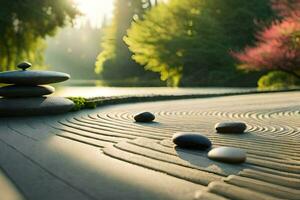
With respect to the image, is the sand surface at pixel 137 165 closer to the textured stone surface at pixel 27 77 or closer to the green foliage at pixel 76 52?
the textured stone surface at pixel 27 77

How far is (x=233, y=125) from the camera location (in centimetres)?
681

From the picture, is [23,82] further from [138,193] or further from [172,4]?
[172,4]

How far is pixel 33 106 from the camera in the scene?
383 inches

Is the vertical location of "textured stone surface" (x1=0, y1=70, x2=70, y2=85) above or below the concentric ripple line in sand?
above

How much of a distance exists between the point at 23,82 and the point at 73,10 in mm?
11742

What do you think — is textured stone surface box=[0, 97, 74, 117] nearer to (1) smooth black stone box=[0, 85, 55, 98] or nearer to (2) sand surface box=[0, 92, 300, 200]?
(1) smooth black stone box=[0, 85, 55, 98]

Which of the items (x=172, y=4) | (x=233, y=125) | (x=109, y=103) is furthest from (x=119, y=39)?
(x=233, y=125)

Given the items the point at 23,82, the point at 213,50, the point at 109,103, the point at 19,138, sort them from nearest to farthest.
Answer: the point at 19,138, the point at 23,82, the point at 109,103, the point at 213,50

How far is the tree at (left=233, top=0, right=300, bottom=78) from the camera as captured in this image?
21359 mm

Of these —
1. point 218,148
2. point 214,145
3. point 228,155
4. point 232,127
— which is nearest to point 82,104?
point 232,127

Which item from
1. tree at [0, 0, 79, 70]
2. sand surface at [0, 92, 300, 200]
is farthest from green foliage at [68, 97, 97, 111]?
tree at [0, 0, 79, 70]

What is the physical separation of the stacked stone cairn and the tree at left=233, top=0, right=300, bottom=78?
1407 centimetres

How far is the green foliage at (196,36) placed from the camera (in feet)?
121

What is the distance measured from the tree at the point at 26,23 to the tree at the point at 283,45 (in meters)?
10.4
